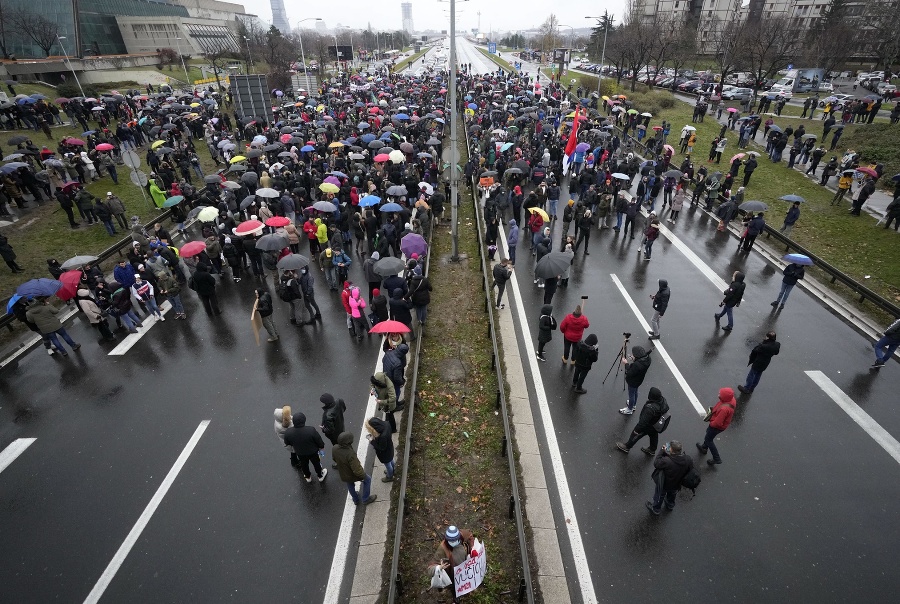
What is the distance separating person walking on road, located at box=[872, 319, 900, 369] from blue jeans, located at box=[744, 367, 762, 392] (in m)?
3.32

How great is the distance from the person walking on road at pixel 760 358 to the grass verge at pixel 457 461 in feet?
17.6

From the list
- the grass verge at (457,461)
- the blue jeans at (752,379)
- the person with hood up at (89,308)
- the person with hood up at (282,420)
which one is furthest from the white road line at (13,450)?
the blue jeans at (752,379)

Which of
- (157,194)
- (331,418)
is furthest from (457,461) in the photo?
(157,194)

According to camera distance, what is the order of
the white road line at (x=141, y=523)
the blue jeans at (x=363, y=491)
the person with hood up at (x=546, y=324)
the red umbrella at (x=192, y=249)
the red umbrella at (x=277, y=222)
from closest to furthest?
1. the white road line at (x=141, y=523)
2. the blue jeans at (x=363, y=491)
3. the person with hood up at (x=546, y=324)
4. the red umbrella at (x=192, y=249)
5. the red umbrella at (x=277, y=222)

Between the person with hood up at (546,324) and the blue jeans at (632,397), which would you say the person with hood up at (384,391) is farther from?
Answer: the blue jeans at (632,397)

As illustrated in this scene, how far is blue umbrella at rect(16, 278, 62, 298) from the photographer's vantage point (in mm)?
10195

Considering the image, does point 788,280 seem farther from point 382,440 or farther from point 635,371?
point 382,440

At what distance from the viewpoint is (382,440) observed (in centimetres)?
689

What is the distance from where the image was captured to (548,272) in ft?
35.9

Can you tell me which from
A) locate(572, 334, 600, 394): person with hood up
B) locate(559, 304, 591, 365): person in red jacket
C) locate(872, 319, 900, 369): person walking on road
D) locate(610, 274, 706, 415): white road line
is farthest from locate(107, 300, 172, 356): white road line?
locate(872, 319, 900, 369): person walking on road

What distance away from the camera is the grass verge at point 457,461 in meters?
6.45

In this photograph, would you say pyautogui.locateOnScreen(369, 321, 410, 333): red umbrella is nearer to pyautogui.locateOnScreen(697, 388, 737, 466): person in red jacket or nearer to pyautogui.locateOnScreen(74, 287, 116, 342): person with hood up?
pyautogui.locateOnScreen(697, 388, 737, 466): person in red jacket

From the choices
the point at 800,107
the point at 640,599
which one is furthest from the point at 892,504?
the point at 800,107

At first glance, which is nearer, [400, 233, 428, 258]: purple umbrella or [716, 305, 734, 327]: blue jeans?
[716, 305, 734, 327]: blue jeans
